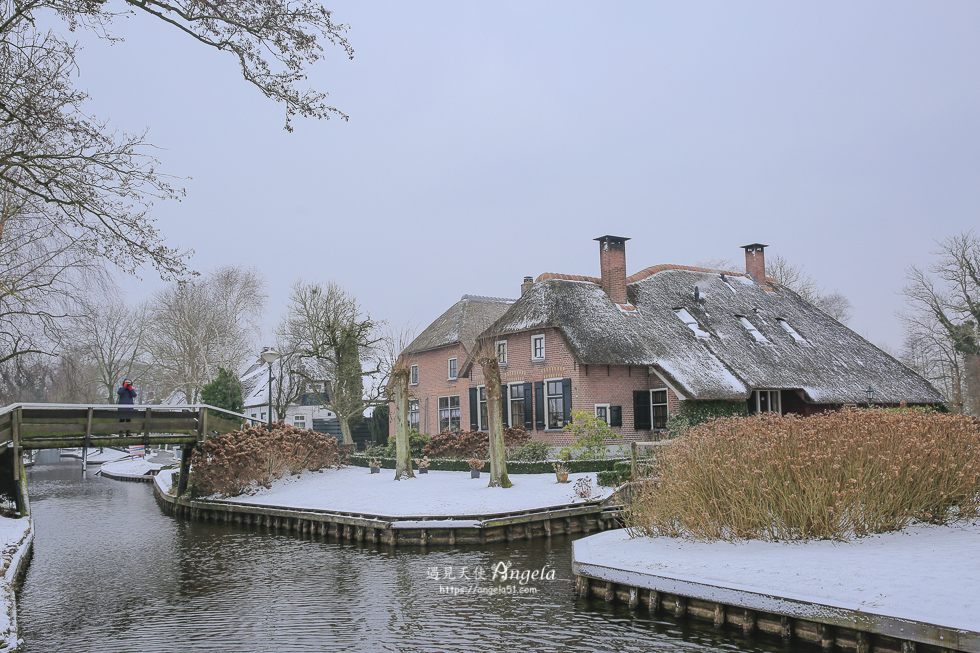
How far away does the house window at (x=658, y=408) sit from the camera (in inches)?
851

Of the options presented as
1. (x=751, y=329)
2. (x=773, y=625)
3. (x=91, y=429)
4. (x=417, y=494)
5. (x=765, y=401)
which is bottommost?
(x=773, y=625)

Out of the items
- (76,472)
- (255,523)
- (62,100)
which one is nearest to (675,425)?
(255,523)

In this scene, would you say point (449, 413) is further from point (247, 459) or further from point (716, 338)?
point (247, 459)

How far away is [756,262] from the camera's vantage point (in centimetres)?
2966

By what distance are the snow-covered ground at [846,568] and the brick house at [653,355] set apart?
11251 mm

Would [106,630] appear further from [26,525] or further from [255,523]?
[255,523]

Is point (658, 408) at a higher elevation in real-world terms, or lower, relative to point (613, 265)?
lower

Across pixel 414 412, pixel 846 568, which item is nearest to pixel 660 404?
pixel 414 412

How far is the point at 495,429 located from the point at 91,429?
28.6ft

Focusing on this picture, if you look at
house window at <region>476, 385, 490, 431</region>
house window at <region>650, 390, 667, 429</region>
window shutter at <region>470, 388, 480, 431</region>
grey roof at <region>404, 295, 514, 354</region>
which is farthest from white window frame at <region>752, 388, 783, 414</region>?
grey roof at <region>404, 295, 514, 354</region>

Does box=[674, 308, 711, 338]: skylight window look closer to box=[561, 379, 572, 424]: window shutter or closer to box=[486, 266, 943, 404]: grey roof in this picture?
box=[486, 266, 943, 404]: grey roof

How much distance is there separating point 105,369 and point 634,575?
44.9m

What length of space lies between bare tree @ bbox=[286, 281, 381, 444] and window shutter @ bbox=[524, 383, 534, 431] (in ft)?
21.9

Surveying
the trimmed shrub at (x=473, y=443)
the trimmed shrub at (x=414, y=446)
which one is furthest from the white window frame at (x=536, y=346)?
the trimmed shrub at (x=414, y=446)
